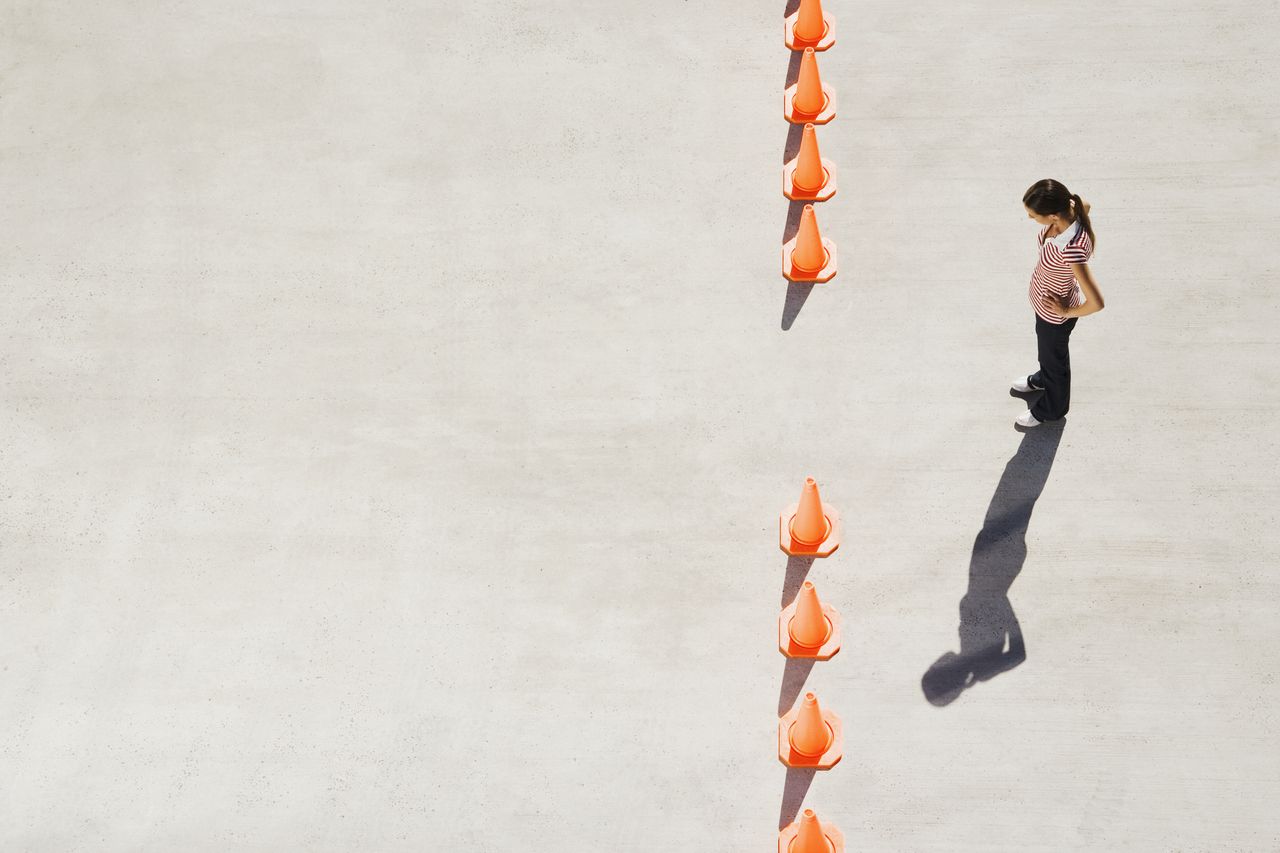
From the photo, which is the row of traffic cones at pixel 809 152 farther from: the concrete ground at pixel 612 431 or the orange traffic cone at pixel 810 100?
the concrete ground at pixel 612 431

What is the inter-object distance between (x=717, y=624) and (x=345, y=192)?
3946 millimetres

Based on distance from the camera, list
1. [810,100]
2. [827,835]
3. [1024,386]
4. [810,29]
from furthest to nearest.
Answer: [810,29] < [810,100] < [1024,386] < [827,835]

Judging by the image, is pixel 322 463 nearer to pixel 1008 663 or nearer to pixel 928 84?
pixel 1008 663

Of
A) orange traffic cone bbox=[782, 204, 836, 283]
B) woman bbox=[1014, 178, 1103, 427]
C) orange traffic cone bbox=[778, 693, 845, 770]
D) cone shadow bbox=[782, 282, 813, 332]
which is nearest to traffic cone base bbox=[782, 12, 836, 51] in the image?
orange traffic cone bbox=[782, 204, 836, 283]

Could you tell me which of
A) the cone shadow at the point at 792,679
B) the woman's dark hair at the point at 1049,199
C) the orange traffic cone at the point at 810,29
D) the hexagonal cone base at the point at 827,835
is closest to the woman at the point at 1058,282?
the woman's dark hair at the point at 1049,199

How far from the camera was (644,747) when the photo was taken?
19.7 ft

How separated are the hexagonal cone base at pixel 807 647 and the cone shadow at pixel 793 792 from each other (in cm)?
58

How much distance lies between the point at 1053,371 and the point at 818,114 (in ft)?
8.69

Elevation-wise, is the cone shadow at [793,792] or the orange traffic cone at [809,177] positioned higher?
the orange traffic cone at [809,177]

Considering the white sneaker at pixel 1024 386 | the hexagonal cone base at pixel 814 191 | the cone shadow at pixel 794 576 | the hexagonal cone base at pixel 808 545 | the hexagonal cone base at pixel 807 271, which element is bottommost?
the cone shadow at pixel 794 576

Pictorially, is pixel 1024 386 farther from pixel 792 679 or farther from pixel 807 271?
pixel 792 679

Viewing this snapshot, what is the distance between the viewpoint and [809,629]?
6145 millimetres

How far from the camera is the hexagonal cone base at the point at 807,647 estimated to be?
20.4 ft

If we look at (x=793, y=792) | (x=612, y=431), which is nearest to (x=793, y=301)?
(x=612, y=431)
